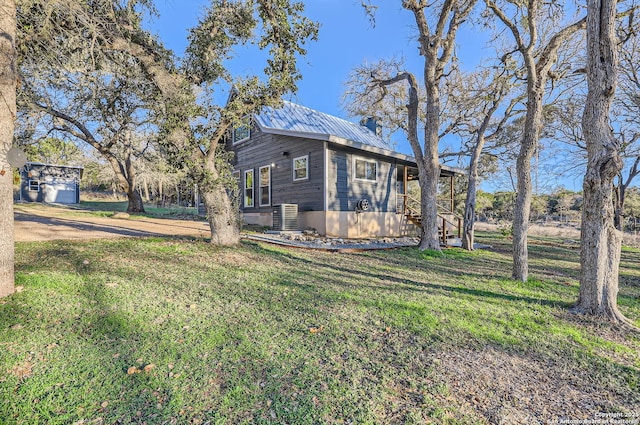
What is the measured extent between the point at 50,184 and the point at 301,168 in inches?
1001

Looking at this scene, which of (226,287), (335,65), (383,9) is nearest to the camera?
(226,287)

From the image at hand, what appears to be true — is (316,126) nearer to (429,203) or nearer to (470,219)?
(429,203)

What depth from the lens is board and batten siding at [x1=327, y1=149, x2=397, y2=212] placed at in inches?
425

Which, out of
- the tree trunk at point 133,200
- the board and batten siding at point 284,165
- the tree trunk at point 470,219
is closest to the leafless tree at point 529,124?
the tree trunk at point 470,219

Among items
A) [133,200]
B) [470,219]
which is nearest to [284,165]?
[470,219]

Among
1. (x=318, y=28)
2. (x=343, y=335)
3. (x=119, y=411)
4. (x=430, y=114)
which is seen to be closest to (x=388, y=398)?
(x=343, y=335)

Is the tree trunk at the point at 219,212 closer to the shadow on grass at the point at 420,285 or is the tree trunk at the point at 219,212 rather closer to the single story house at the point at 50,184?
the shadow on grass at the point at 420,285

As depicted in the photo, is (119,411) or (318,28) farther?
(318,28)

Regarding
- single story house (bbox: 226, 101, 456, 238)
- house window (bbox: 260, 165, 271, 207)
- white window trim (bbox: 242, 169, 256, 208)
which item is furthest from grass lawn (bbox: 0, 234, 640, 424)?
white window trim (bbox: 242, 169, 256, 208)

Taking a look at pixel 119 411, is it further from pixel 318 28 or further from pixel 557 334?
pixel 318 28

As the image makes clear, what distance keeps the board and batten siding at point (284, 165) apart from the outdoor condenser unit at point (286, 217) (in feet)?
1.88

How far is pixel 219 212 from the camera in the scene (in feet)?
22.1

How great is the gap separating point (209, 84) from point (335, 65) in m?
8.63

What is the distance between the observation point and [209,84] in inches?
270
